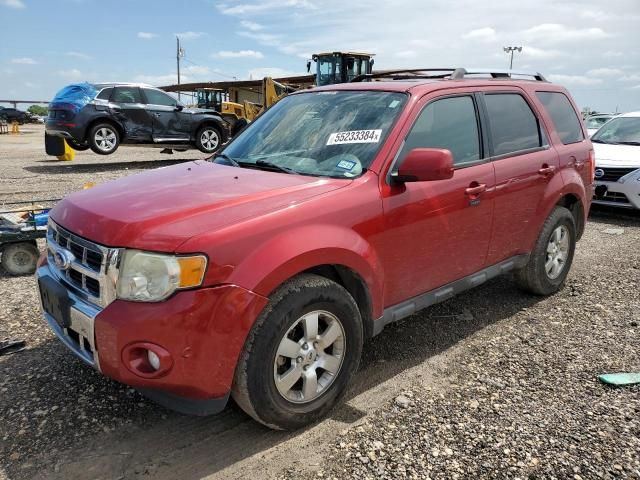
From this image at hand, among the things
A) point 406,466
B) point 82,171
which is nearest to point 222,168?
point 406,466

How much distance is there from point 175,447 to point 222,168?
1.70 metres

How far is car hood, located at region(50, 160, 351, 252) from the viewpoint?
7.76ft

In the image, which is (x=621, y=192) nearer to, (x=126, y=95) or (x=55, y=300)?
(x=55, y=300)

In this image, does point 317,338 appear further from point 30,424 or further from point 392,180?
point 30,424

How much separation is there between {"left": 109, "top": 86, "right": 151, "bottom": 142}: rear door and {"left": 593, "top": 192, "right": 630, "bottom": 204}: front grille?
35.7 feet

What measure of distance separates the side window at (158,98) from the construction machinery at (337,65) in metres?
8.74

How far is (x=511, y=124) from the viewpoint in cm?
408

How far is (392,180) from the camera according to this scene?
10.1 ft

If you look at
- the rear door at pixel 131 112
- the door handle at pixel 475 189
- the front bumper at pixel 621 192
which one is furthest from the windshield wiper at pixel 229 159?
the rear door at pixel 131 112

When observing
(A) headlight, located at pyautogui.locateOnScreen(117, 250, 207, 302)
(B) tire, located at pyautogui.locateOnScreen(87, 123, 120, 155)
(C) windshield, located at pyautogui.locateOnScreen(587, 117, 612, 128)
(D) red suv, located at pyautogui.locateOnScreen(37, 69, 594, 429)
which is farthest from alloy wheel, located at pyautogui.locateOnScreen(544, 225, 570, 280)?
(C) windshield, located at pyautogui.locateOnScreen(587, 117, 612, 128)

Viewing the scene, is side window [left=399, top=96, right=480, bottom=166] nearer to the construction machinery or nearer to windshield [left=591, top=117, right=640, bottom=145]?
windshield [left=591, top=117, right=640, bottom=145]

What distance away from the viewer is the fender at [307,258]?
2.39 metres

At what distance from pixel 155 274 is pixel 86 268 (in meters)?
0.45

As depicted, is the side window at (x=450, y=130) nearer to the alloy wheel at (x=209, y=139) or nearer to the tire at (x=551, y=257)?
the tire at (x=551, y=257)
